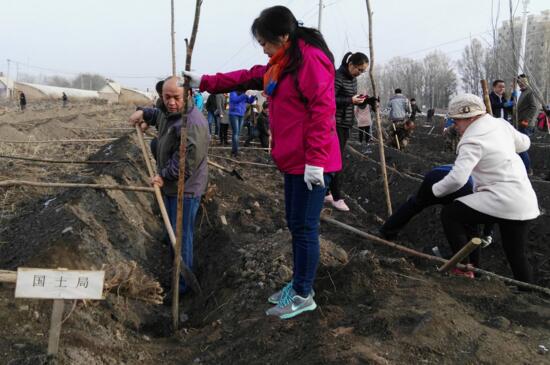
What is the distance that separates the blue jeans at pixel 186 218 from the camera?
150 inches

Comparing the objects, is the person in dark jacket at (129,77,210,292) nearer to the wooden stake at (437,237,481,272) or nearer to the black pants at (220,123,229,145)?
the wooden stake at (437,237,481,272)

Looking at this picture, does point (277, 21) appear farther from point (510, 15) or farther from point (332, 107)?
point (510, 15)

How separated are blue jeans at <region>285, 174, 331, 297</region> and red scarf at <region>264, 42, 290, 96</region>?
1.71 ft

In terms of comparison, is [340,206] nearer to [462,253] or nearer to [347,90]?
[347,90]

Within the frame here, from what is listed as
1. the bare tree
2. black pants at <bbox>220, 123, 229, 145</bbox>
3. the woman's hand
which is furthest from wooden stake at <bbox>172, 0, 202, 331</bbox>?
the bare tree

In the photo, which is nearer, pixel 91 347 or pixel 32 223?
pixel 91 347

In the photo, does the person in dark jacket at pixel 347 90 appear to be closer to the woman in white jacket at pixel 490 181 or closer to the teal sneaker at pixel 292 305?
the woman in white jacket at pixel 490 181

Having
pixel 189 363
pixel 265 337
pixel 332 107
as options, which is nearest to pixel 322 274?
pixel 265 337

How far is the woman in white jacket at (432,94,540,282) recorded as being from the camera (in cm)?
328

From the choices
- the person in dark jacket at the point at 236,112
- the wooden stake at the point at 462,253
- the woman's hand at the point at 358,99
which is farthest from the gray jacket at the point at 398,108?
the wooden stake at the point at 462,253

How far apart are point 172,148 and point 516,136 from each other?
2.67 m

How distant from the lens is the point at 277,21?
2.57m

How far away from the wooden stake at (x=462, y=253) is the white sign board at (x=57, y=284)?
2.31 m

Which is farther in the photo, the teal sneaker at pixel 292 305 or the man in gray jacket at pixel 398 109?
the man in gray jacket at pixel 398 109
